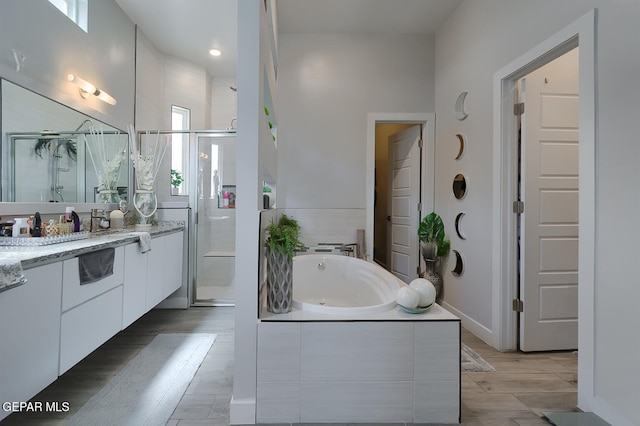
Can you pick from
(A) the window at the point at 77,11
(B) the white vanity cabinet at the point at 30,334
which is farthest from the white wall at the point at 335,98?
(B) the white vanity cabinet at the point at 30,334

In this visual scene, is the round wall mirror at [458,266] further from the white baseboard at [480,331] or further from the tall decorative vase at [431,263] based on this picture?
the white baseboard at [480,331]

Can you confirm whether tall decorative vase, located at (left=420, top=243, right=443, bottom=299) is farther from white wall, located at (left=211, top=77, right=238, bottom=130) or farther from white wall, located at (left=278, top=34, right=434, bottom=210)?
white wall, located at (left=211, top=77, right=238, bottom=130)

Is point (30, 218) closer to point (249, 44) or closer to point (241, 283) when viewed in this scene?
point (241, 283)

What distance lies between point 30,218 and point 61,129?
0.76 metres

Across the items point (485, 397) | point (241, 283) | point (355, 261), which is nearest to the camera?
point (241, 283)

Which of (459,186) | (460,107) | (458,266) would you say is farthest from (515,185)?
(460,107)

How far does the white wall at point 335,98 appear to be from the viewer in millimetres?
3807

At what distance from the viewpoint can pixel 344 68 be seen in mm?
3828

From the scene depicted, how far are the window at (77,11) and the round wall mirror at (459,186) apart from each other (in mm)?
3563

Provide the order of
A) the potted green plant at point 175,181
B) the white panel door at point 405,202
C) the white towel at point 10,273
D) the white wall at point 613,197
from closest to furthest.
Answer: the white towel at point 10,273
the white wall at point 613,197
the potted green plant at point 175,181
the white panel door at point 405,202

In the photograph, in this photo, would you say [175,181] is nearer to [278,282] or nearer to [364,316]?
[278,282]

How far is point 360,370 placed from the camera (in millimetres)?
1594

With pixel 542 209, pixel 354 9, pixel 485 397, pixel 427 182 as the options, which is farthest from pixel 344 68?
pixel 485 397

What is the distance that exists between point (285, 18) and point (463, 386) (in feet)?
12.4
